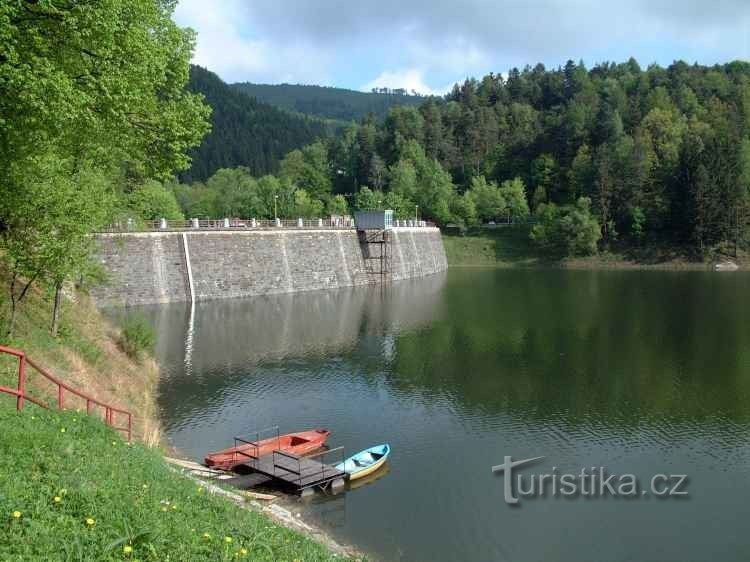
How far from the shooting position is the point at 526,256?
9612cm

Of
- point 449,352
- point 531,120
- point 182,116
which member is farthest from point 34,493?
point 531,120

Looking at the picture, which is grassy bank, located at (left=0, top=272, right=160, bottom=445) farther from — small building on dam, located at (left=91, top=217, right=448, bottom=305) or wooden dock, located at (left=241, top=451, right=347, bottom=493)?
small building on dam, located at (left=91, top=217, right=448, bottom=305)

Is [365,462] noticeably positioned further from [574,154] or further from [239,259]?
[574,154]

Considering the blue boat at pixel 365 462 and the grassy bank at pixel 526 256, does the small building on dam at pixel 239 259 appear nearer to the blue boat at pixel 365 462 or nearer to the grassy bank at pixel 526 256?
the blue boat at pixel 365 462

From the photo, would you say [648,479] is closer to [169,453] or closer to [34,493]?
[169,453]

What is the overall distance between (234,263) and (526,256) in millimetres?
53649

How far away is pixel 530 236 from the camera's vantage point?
99125 millimetres

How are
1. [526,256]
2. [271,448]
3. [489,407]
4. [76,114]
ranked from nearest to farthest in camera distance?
[76,114] < [271,448] < [489,407] < [526,256]

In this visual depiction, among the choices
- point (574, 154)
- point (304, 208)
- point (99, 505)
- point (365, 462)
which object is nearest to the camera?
point (99, 505)

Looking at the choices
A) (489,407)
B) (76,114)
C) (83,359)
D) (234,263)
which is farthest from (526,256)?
(76,114)

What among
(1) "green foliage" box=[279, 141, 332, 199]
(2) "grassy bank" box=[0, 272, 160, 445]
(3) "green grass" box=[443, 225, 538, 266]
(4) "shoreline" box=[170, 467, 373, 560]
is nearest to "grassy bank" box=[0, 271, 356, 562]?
(4) "shoreline" box=[170, 467, 373, 560]

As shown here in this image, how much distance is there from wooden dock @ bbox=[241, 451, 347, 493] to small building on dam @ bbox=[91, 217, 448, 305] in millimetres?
24542

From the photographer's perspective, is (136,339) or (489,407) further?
(136,339)

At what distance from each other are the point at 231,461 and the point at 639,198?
8851 cm
